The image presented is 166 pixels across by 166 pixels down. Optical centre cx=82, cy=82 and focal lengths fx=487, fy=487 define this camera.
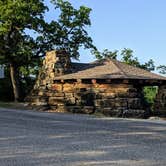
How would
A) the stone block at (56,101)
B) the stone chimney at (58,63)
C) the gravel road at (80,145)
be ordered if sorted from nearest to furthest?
the gravel road at (80,145) → the stone block at (56,101) → the stone chimney at (58,63)

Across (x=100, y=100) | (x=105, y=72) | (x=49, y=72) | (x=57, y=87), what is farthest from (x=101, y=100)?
(x=49, y=72)

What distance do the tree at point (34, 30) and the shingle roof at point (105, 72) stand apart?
36.6 ft

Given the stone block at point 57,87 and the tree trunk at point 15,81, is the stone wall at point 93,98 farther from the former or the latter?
the tree trunk at point 15,81

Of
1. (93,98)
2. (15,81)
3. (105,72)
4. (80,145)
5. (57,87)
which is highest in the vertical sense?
(105,72)

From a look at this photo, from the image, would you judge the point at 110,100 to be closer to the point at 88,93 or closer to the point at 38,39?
the point at 88,93

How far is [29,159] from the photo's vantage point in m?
8.94

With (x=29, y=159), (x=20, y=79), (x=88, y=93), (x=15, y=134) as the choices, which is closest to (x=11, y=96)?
(x=20, y=79)

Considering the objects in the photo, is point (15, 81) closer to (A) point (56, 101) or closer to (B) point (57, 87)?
(B) point (57, 87)

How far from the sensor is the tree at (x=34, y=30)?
41656mm

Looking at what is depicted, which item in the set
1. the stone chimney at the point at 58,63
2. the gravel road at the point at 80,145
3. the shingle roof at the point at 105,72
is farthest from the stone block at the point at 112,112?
the gravel road at the point at 80,145

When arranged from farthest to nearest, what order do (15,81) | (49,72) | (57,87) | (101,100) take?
(15,81) < (49,72) < (57,87) < (101,100)

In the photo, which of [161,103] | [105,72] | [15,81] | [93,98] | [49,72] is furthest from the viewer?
[15,81]

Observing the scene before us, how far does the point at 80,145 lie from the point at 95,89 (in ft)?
56.6

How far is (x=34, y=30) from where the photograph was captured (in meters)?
43.7
